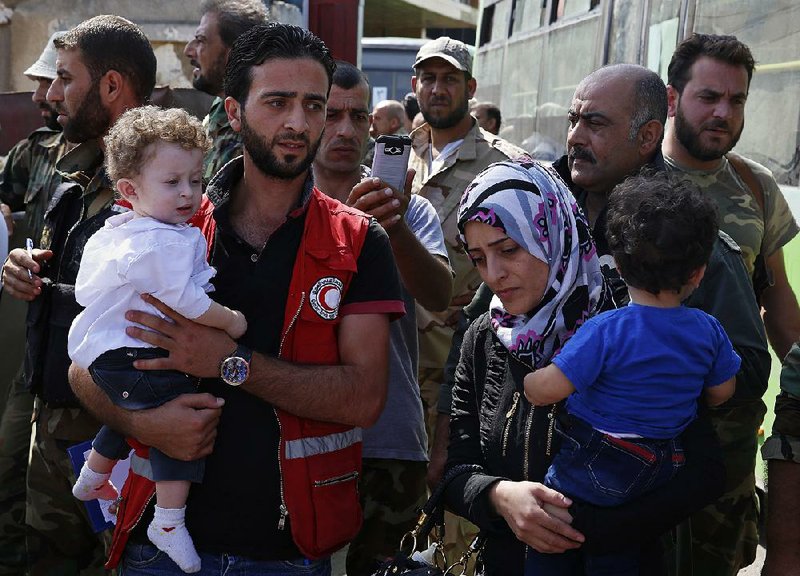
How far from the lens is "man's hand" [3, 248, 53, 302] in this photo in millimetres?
3539

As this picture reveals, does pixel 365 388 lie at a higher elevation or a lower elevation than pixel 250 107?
lower

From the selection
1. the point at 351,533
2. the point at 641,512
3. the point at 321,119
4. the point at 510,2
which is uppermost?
the point at 510,2

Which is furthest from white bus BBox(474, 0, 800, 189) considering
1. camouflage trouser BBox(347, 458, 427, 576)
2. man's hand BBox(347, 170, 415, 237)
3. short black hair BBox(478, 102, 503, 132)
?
man's hand BBox(347, 170, 415, 237)

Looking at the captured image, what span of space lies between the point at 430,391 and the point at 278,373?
235 cm

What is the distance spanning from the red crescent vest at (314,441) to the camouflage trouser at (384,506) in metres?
0.95

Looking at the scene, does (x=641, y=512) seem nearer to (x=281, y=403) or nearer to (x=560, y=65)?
A: (x=281, y=403)

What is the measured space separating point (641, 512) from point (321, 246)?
104 cm

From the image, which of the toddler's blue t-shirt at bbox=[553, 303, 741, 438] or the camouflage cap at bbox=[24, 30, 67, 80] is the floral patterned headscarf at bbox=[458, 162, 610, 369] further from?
the camouflage cap at bbox=[24, 30, 67, 80]

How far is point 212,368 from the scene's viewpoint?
263cm

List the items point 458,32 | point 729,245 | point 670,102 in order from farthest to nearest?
point 458,32 → point 670,102 → point 729,245

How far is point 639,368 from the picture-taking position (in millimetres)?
2439

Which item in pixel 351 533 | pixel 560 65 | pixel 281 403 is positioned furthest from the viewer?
pixel 560 65

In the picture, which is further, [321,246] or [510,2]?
[510,2]

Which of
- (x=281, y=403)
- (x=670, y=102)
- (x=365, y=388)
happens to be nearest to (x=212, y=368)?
(x=281, y=403)
